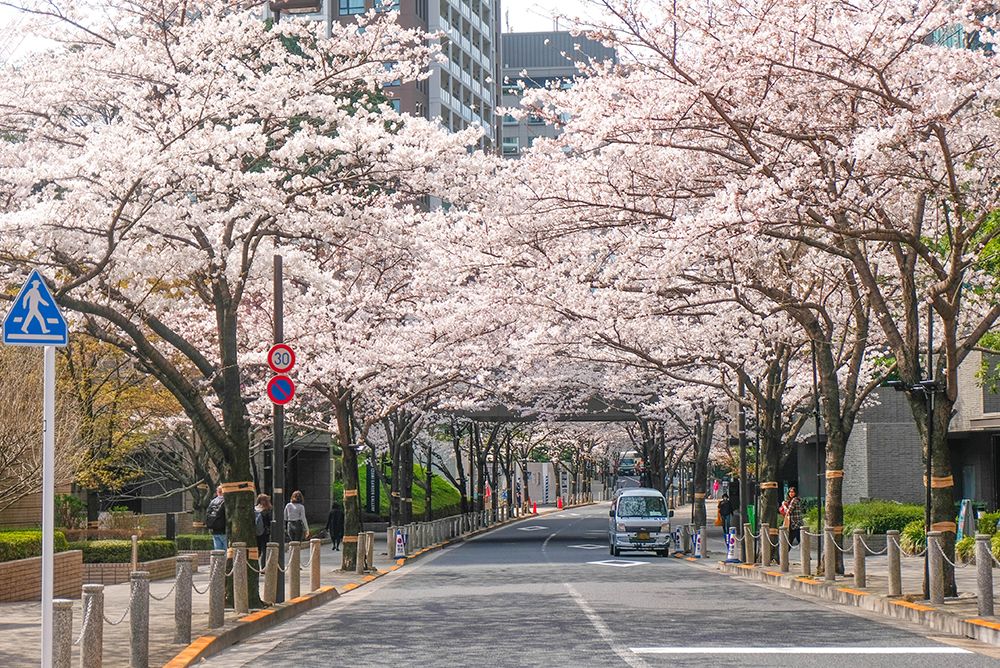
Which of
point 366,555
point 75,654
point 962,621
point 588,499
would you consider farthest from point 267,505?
point 588,499

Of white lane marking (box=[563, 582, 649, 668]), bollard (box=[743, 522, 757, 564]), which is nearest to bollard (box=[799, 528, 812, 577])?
white lane marking (box=[563, 582, 649, 668])

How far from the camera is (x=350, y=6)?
8506 centimetres

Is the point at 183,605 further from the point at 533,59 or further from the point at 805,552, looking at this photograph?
the point at 533,59

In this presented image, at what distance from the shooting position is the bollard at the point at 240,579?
17.6 metres

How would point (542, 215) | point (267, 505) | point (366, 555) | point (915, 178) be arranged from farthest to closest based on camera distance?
point (366, 555) → point (267, 505) → point (542, 215) → point (915, 178)

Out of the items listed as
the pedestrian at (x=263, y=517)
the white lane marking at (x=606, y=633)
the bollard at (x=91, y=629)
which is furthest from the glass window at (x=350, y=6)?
the bollard at (x=91, y=629)

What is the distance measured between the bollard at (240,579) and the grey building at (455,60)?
206 feet

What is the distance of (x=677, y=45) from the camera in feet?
52.9

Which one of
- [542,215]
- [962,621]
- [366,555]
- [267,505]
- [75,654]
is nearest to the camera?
[75,654]

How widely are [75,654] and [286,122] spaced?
28.8 feet

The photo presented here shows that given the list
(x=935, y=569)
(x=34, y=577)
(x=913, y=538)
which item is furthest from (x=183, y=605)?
(x=913, y=538)

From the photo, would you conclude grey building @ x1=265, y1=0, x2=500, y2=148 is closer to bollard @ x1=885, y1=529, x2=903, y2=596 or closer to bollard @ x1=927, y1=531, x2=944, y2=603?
bollard @ x1=885, y1=529, x2=903, y2=596

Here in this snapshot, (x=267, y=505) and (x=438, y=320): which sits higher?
(x=438, y=320)

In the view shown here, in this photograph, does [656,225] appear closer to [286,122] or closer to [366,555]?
[286,122]
